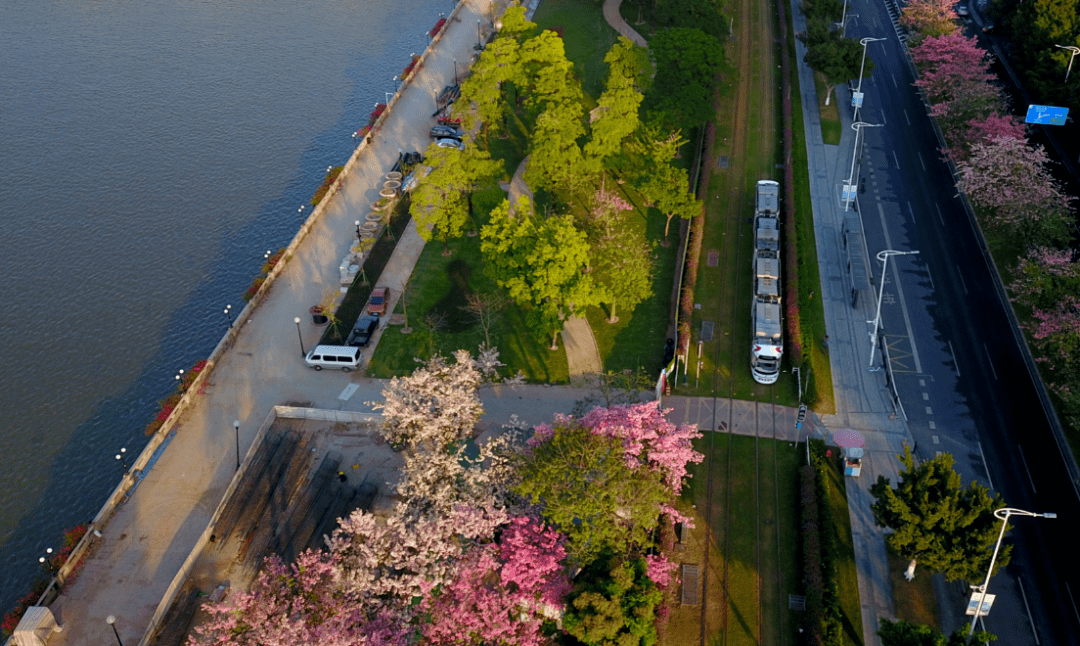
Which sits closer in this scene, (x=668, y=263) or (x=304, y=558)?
(x=304, y=558)

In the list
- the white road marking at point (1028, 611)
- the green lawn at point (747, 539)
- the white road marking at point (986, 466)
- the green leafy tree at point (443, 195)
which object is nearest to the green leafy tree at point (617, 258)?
the green leafy tree at point (443, 195)

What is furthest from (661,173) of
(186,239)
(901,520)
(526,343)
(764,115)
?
(186,239)

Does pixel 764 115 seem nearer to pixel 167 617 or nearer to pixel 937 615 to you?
pixel 937 615

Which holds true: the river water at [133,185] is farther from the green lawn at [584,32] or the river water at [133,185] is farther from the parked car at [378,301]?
the green lawn at [584,32]

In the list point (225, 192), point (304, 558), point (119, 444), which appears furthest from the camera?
point (225, 192)

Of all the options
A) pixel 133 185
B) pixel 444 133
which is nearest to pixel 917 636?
pixel 444 133

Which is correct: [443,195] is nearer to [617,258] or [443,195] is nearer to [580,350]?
[617,258]

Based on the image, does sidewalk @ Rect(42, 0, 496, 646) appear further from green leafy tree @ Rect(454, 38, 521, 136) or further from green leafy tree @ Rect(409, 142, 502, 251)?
green leafy tree @ Rect(454, 38, 521, 136)

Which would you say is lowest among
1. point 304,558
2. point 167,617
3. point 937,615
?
point 937,615
